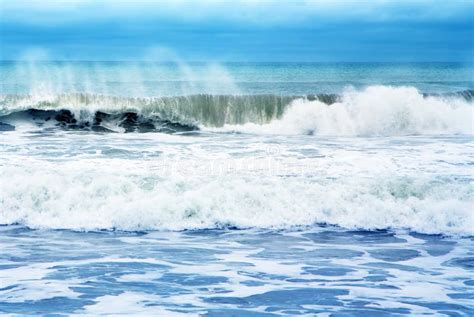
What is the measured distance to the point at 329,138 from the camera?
15461mm

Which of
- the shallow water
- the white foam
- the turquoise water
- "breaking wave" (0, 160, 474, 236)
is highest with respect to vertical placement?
the turquoise water

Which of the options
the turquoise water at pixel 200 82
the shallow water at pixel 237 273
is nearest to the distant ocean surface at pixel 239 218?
the shallow water at pixel 237 273

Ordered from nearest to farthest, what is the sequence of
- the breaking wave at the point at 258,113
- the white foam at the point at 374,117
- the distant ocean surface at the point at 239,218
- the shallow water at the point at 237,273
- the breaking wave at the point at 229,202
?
the shallow water at the point at 237,273 → the distant ocean surface at the point at 239,218 → the breaking wave at the point at 229,202 → the white foam at the point at 374,117 → the breaking wave at the point at 258,113

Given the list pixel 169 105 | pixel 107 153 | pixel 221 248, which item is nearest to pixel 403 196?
pixel 221 248

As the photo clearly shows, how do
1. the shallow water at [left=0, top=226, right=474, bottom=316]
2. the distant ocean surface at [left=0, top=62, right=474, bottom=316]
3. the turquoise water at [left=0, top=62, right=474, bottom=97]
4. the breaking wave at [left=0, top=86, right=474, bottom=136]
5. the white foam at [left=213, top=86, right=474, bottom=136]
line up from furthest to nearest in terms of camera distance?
the turquoise water at [left=0, top=62, right=474, bottom=97]
the breaking wave at [left=0, top=86, right=474, bottom=136]
the white foam at [left=213, top=86, right=474, bottom=136]
the distant ocean surface at [left=0, top=62, right=474, bottom=316]
the shallow water at [left=0, top=226, right=474, bottom=316]

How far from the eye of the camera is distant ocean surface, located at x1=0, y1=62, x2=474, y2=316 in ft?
20.2

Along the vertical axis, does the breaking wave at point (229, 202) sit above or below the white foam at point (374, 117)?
Result: below

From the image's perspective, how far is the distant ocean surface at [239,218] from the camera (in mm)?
6172

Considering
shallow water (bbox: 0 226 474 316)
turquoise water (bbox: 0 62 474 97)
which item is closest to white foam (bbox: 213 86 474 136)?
turquoise water (bbox: 0 62 474 97)

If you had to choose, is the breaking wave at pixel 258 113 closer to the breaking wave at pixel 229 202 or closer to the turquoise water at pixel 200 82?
the turquoise water at pixel 200 82

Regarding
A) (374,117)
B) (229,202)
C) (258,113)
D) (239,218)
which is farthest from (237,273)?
(258,113)

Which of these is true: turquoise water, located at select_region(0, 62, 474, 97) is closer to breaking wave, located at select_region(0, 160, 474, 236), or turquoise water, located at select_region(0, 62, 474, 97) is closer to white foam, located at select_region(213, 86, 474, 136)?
white foam, located at select_region(213, 86, 474, 136)

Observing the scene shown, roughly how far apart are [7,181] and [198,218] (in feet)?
9.62

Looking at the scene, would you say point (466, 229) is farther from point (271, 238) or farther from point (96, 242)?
point (96, 242)
